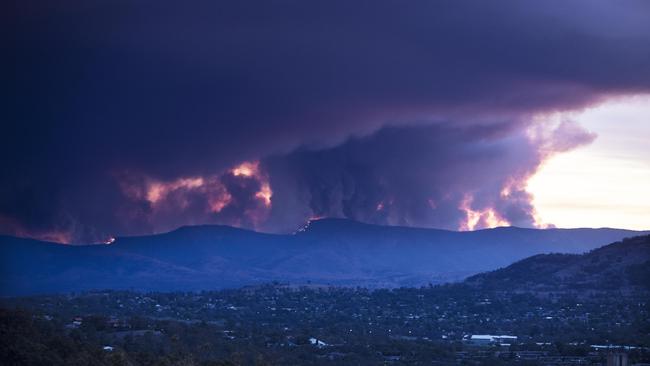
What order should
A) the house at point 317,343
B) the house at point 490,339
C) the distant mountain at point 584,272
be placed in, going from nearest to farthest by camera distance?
the house at point 317,343
the house at point 490,339
the distant mountain at point 584,272

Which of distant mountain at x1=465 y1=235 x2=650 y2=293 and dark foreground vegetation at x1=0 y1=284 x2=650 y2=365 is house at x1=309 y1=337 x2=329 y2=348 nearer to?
dark foreground vegetation at x1=0 y1=284 x2=650 y2=365

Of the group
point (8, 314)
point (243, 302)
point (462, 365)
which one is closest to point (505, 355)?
point (462, 365)

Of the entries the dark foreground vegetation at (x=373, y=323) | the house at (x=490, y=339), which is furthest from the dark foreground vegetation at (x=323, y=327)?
the house at (x=490, y=339)

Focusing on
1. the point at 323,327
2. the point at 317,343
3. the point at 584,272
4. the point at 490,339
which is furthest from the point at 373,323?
the point at 584,272

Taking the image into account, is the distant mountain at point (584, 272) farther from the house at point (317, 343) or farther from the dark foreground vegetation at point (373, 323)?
the house at point (317, 343)

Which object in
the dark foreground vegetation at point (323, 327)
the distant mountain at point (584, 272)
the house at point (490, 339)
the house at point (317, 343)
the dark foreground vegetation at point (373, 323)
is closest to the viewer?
the dark foreground vegetation at point (323, 327)

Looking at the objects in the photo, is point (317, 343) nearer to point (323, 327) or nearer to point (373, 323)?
point (323, 327)

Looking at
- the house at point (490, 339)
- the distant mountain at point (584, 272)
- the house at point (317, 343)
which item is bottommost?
the house at point (317, 343)

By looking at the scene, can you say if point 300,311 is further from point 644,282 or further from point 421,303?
point 644,282
